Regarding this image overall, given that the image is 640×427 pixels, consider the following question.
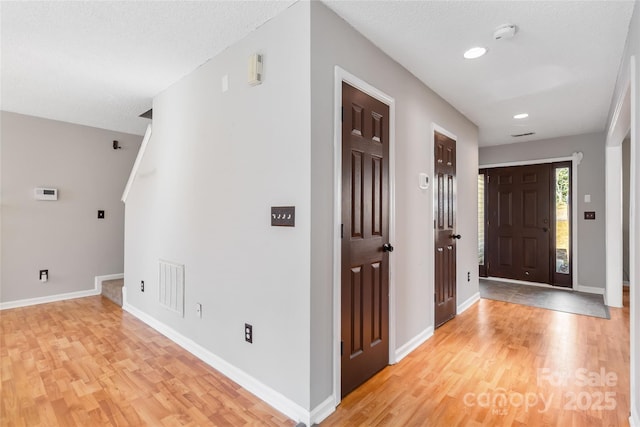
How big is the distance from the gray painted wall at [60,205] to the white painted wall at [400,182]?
419cm

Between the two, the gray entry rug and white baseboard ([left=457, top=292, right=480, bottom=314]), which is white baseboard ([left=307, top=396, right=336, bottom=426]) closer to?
white baseboard ([left=457, top=292, right=480, bottom=314])

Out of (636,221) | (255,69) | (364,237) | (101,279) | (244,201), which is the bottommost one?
(101,279)

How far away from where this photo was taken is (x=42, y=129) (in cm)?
413

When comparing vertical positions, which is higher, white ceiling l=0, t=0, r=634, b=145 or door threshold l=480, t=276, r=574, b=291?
white ceiling l=0, t=0, r=634, b=145

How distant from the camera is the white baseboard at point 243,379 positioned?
71.5 inches

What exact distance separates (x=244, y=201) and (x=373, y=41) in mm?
1446

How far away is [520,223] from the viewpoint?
5363 mm

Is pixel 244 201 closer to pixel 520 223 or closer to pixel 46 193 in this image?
pixel 46 193

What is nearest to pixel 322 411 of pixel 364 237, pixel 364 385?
pixel 364 385

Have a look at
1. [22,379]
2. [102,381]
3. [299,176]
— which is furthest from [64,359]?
[299,176]

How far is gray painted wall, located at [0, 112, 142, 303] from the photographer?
155 inches

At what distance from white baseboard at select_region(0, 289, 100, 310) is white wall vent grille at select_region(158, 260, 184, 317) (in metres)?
2.17

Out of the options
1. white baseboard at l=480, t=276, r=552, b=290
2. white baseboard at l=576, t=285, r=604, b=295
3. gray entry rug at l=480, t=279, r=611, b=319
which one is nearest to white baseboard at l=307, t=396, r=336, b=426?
gray entry rug at l=480, t=279, r=611, b=319

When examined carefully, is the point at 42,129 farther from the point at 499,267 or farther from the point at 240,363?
the point at 499,267
